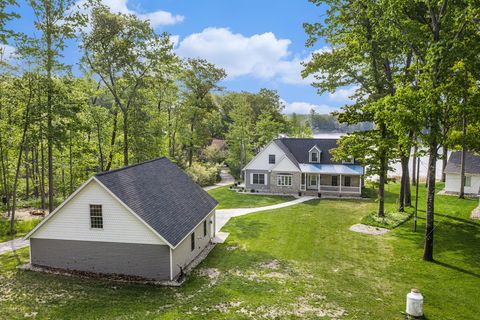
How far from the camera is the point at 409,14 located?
20094 mm

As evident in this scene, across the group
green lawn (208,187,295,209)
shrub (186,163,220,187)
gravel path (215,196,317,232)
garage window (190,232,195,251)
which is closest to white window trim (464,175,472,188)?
gravel path (215,196,317,232)

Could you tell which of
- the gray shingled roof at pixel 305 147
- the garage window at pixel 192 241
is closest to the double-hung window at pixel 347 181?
the gray shingled roof at pixel 305 147

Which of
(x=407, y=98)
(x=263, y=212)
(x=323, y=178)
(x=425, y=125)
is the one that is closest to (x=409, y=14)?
(x=407, y=98)

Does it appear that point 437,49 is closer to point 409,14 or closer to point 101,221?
point 409,14

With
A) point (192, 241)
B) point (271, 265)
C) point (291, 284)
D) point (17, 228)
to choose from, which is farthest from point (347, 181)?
point (17, 228)

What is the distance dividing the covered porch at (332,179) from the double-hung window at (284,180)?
1582 mm

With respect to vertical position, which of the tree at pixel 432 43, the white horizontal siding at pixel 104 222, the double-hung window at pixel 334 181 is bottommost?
the double-hung window at pixel 334 181

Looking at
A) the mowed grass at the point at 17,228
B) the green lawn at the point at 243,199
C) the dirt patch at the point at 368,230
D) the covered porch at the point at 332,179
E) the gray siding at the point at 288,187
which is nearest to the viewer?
the mowed grass at the point at 17,228

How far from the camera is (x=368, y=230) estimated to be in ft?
84.2

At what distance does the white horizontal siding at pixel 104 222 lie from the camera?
16.9 meters

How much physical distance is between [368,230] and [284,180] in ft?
58.0

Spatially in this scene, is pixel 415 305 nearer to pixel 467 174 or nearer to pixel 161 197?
pixel 161 197

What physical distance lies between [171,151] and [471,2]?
3903 centimetres

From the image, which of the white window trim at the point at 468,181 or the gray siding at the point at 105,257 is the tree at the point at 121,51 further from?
the white window trim at the point at 468,181
